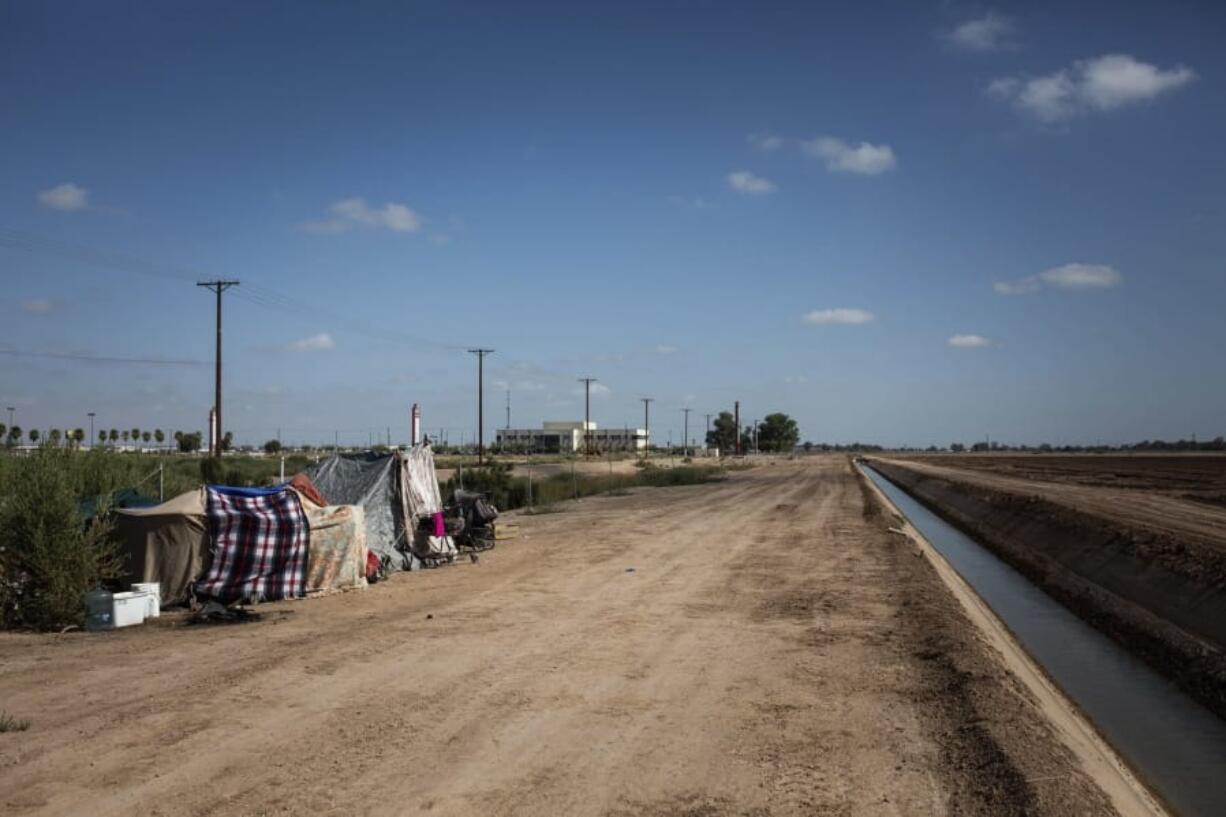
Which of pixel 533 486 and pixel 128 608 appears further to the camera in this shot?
pixel 533 486

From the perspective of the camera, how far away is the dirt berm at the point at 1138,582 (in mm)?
12406

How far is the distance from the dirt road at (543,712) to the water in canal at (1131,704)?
1171mm

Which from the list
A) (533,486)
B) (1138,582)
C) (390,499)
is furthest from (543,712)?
(533,486)

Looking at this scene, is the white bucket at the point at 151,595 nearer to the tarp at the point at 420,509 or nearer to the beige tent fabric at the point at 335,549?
the beige tent fabric at the point at 335,549

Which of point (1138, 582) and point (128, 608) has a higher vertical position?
point (128, 608)

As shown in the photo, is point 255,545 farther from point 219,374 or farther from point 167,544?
point 219,374

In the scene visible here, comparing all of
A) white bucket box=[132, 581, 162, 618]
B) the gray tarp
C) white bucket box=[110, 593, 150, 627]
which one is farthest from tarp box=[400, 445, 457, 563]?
white bucket box=[110, 593, 150, 627]

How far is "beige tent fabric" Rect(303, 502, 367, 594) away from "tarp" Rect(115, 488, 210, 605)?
1734 millimetres

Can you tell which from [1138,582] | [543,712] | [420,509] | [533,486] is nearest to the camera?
[543,712]

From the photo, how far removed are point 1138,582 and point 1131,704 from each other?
7115 mm

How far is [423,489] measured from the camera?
19.0m

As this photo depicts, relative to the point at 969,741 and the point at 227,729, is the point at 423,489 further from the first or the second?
the point at 969,741

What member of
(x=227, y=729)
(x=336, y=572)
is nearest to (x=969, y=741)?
(x=227, y=729)

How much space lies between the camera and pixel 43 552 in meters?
11.9
